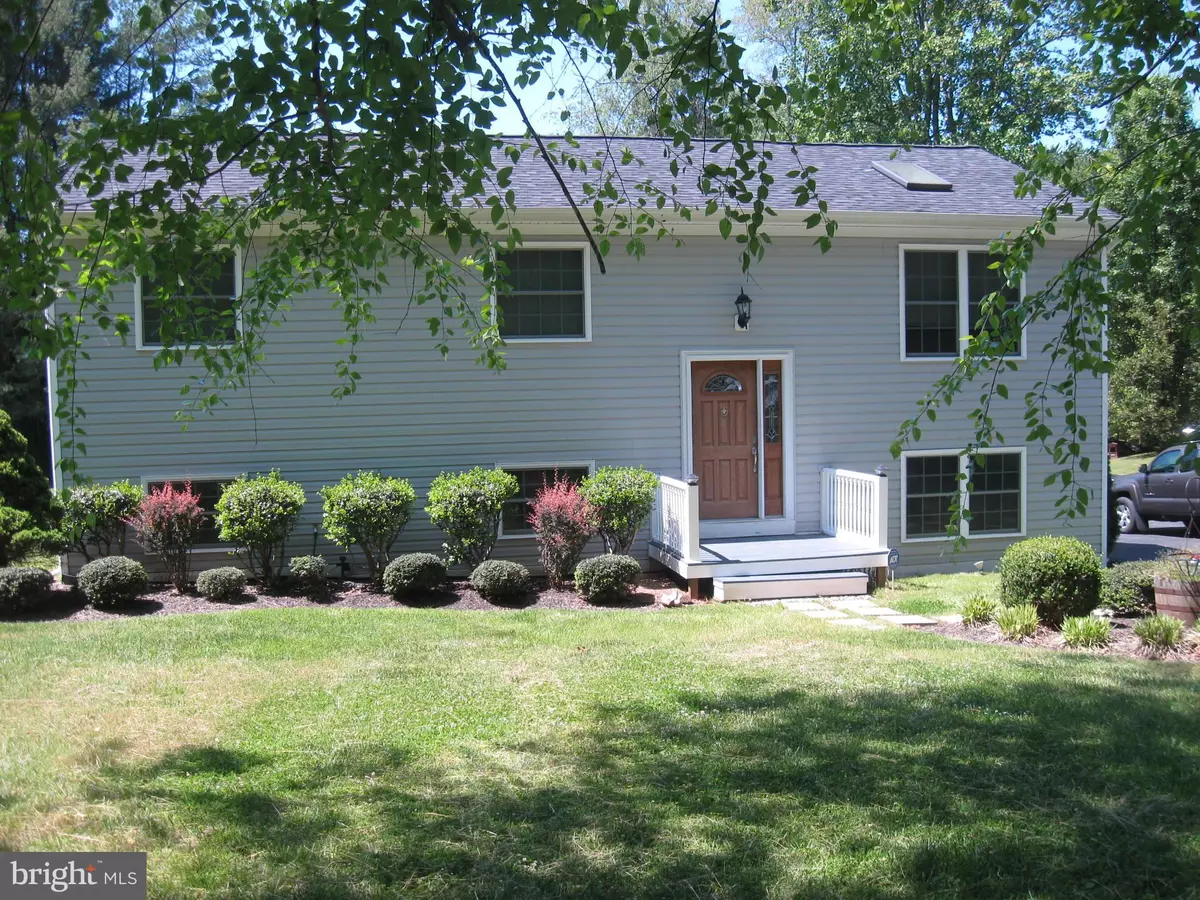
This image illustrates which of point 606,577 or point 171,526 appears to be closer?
point 606,577

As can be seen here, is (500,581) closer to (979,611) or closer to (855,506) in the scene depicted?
(855,506)

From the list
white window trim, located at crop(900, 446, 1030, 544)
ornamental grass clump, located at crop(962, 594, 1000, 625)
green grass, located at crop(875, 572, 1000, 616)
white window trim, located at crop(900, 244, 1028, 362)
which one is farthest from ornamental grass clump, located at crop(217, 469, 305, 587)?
white window trim, located at crop(900, 244, 1028, 362)

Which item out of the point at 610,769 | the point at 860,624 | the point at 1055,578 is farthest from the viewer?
the point at 860,624

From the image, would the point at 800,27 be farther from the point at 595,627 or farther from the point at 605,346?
the point at 595,627

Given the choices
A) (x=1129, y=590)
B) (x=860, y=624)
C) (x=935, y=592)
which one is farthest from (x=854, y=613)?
(x=1129, y=590)

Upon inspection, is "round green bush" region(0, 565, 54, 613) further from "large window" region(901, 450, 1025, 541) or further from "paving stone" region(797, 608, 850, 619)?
"large window" region(901, 450, 1025, 541)

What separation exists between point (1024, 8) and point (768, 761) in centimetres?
427

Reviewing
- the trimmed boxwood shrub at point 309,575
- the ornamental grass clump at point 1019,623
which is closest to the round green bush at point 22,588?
the trimmed boxwood shrub at point 309,575

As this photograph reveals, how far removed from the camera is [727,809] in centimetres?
420

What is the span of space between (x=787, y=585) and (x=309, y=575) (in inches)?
201

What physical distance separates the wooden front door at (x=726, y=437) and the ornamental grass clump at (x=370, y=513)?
376 centimetres

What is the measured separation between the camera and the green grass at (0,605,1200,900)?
3660 millimetres

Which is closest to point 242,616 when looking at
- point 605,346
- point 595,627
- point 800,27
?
point 595,627

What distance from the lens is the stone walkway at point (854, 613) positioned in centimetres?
Result: 897
